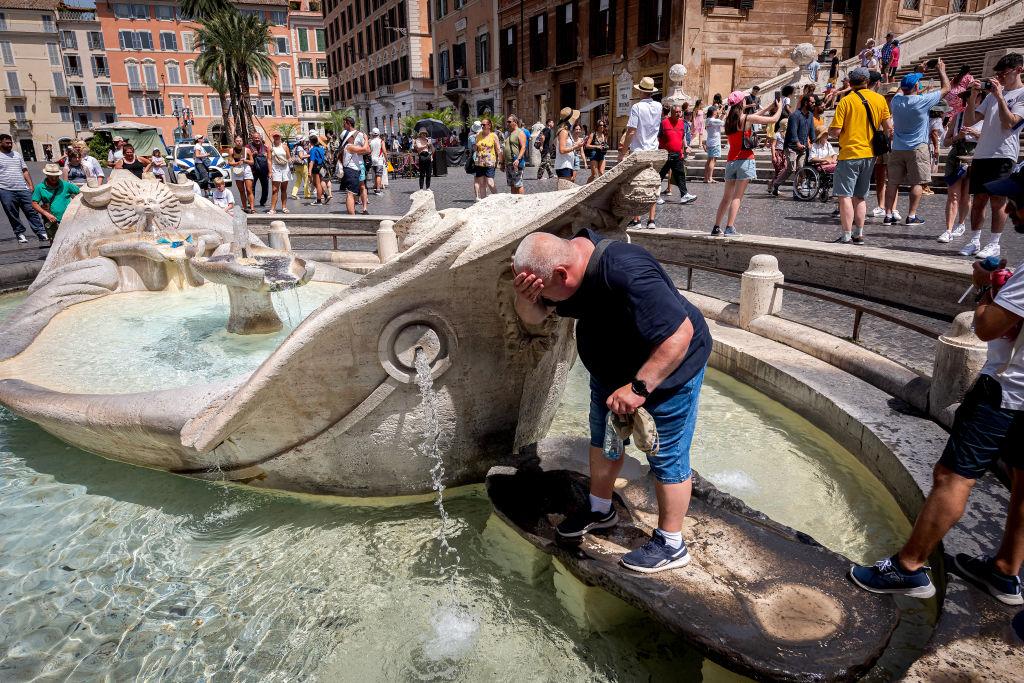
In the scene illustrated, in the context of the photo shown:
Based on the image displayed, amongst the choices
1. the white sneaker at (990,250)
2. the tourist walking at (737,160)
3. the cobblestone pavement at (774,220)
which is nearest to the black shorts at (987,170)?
the white sneaker at (990,250)

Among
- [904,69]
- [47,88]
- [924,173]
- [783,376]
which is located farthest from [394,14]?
[783,376]

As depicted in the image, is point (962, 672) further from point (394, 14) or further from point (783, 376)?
point (394, 14)

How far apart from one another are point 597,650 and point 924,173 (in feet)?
25.5

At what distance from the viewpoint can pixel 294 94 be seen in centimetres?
6569

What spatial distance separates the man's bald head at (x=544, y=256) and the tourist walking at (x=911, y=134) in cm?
726

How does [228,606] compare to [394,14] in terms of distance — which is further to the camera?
[394,14]

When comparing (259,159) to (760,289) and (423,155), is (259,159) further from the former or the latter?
(760,289)

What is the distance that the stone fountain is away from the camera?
4.83 metres

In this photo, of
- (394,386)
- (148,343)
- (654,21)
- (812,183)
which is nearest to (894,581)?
(394,386)

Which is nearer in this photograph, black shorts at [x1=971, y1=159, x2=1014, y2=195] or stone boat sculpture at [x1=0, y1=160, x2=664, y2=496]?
stone boat sculpture at [x1=0, y1=160, x2=664, y2=496]

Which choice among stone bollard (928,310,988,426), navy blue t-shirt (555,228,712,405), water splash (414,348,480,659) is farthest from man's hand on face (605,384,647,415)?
stone bollard (928,310,988,426)

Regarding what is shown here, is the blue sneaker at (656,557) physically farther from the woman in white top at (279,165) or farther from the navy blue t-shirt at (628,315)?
the woman in white top at (279,165)

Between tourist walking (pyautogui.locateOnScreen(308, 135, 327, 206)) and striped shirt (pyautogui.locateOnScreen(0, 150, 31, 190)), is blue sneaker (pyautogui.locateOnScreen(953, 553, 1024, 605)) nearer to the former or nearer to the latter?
striped shirt (pyautogui.locateOnScreen(0, 150, 31, 190))

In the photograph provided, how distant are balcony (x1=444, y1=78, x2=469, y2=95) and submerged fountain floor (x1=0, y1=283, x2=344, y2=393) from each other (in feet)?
125
